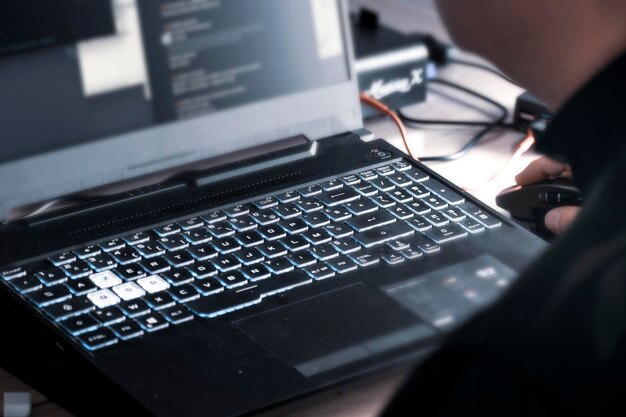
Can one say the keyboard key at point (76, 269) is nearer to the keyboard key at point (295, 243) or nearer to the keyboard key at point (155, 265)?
the keyboard key at point (155, 265)

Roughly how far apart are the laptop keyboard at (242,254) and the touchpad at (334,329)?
0.03 m

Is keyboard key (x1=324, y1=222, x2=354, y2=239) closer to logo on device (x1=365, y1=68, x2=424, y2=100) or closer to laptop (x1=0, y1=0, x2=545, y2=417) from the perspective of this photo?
laptop (x1=0, y1=0, x2=545, y2=417)

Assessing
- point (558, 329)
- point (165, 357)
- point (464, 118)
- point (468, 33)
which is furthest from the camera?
point (464, 118)

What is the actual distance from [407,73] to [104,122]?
416 mm

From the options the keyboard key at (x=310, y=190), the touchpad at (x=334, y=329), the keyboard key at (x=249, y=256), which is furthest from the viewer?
the keyboard key at (x=310, y=190)

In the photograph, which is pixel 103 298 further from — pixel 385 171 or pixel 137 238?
pixel 385 171

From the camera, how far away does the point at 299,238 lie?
2.88 ft

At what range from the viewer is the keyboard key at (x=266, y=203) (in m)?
0.92

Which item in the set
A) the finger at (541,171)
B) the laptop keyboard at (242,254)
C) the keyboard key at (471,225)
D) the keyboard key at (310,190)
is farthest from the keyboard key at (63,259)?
the finger at (541,171)

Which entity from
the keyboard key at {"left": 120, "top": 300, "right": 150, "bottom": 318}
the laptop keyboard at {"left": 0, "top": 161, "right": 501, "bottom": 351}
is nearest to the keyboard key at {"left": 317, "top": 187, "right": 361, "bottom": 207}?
the laptop keyboard at {"left": 0, "top": 161, "right": 501, "bottom": 351}

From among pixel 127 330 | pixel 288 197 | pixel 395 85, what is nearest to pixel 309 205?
pixel 288 197

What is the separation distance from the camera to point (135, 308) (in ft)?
2.57

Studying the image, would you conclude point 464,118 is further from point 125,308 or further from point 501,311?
point 501,311

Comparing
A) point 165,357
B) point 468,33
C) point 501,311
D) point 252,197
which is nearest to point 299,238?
point 252,197
